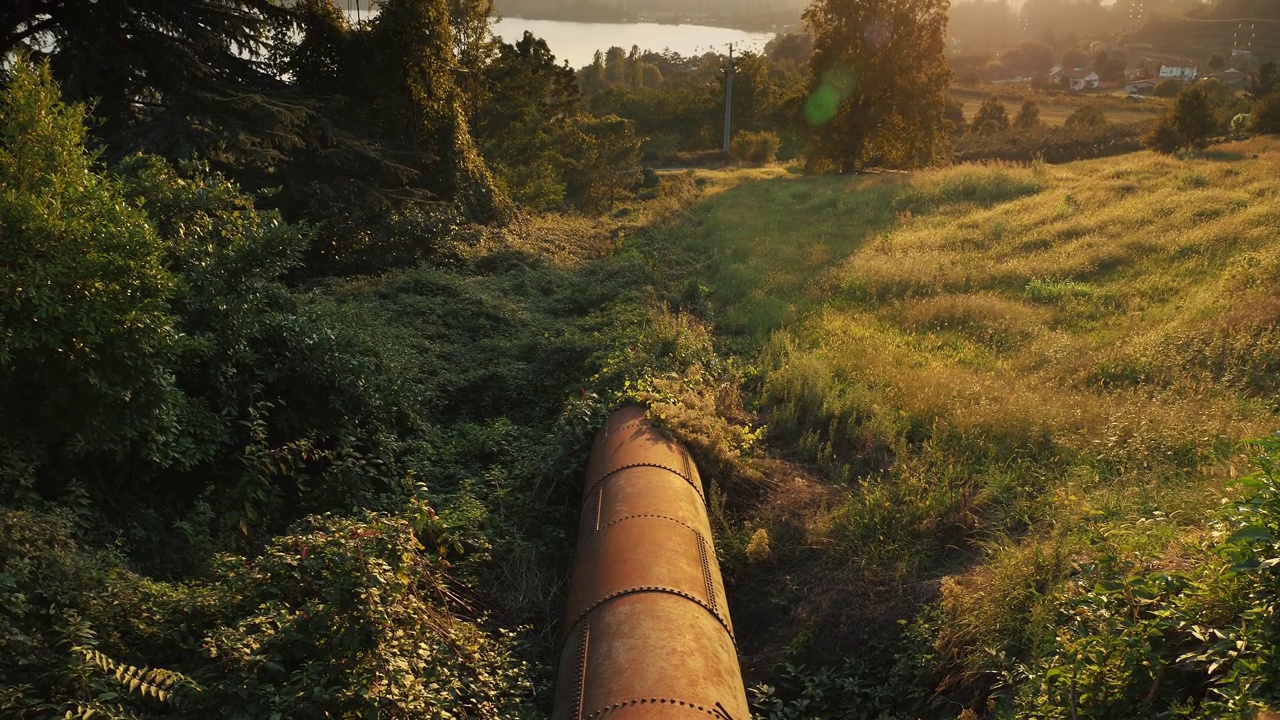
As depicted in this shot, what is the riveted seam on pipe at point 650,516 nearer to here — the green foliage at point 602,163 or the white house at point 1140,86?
the green foliage at point 602,163

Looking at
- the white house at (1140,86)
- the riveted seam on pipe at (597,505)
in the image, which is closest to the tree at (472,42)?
the riveted seam on pipe at (597,505)

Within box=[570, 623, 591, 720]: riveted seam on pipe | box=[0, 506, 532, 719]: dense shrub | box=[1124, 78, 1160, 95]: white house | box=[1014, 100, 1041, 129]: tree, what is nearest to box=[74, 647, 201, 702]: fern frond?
box=[0, 506, 532, 719]: dense shrub

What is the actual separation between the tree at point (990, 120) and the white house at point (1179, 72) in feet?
117

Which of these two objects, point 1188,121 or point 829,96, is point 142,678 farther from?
point 1188,121

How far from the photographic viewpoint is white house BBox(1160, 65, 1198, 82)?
81.8 meters

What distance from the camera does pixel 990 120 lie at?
57.5 meters

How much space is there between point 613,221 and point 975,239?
1096cm

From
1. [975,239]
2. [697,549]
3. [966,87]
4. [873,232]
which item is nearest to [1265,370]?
[697,549]

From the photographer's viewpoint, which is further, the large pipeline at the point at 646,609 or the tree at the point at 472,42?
A: the tree at the point at 472,42

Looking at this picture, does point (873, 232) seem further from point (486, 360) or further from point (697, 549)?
point (697, 549)

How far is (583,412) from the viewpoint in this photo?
23.3 feet

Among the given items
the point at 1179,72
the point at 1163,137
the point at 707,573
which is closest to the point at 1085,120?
the point at 1163,137

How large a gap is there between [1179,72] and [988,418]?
→ 105 meters

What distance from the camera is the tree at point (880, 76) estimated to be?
30.6m
